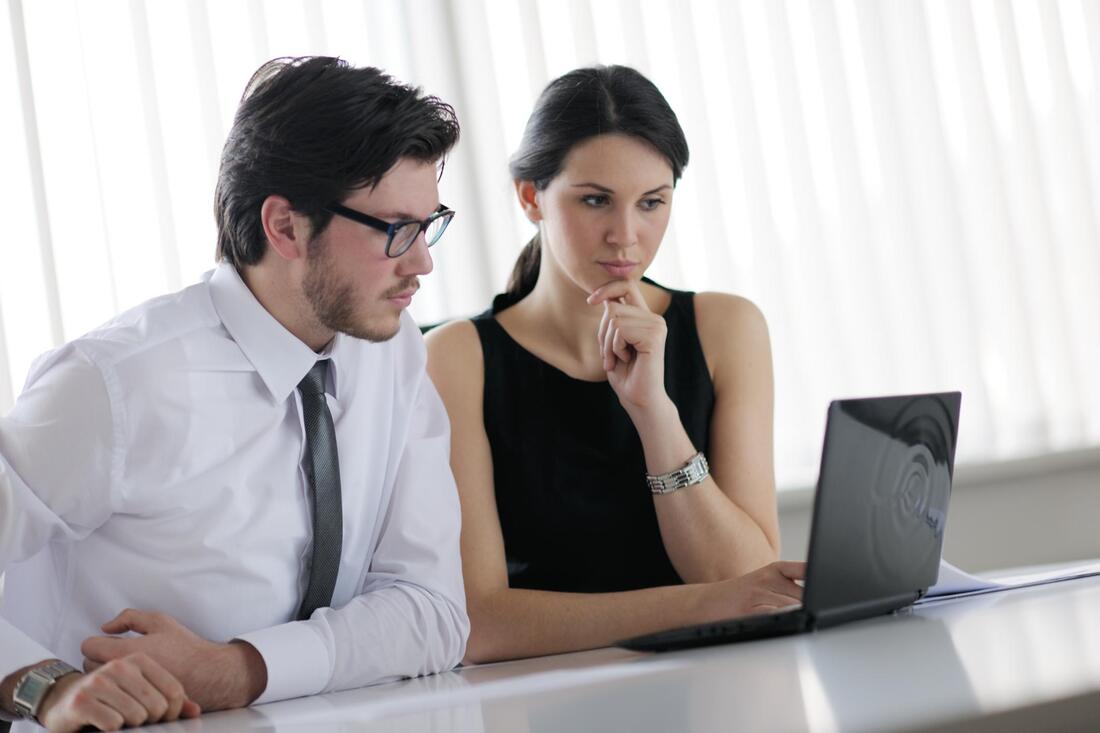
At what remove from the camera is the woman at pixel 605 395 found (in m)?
1.74

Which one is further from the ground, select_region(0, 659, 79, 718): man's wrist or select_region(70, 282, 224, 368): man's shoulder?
select_region(70, 282, 224, 368): man's shoulder

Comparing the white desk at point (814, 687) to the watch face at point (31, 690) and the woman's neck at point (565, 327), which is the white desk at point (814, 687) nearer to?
the watch face at point (31, 690)

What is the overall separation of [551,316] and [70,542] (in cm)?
92

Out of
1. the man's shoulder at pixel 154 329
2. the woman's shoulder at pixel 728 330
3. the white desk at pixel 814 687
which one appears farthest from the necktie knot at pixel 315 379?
the woman's shoulder at pixel 728 330

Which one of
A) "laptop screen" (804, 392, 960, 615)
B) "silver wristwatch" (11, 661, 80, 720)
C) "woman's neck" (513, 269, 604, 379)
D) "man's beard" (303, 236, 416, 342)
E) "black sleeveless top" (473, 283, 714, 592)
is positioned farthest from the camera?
"woman's neck" (513, 269, 604, 379)

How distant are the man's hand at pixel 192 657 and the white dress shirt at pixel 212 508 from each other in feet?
0.07

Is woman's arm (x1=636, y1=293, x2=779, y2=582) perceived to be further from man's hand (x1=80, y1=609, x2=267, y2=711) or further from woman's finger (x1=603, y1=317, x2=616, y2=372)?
man's hand (x1=80, y1=609, x2=267, y2=711)

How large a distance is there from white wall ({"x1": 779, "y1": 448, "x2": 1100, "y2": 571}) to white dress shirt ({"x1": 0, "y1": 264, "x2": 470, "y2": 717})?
1694 millimetres

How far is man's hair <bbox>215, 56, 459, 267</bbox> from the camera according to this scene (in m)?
1.54

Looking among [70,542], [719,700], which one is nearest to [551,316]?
[70,542]

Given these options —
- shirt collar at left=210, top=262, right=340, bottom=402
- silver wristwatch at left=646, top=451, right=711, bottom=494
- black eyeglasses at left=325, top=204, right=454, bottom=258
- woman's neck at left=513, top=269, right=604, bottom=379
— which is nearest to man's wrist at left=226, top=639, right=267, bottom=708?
shirt collar at left=210, top=262, right=340, bottom=402

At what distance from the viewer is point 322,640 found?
127cm

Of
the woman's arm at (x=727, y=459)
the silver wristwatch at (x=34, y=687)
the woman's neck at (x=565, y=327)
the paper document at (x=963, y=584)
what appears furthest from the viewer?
the woman's neck at (x=565, y=327)

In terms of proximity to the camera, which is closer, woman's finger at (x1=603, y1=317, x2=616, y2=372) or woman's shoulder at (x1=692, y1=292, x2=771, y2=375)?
woman's finger at (x1=603, y1=317, x2=616, y2=372)
